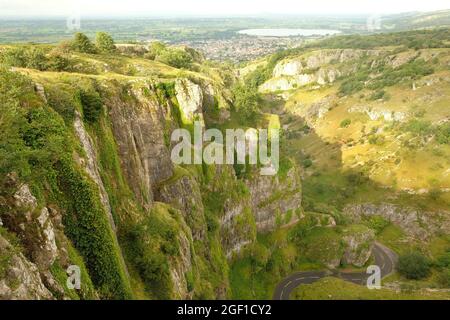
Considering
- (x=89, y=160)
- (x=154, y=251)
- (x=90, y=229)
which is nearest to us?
(x=90, y=229)

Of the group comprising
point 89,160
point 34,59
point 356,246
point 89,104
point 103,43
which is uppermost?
point 103,43

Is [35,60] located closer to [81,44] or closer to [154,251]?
[81,44]

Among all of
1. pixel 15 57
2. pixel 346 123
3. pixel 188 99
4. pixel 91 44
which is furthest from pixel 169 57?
pixel 346 123

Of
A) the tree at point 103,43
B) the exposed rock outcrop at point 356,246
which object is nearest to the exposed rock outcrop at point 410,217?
the exposed rock outcrop at point 356,246

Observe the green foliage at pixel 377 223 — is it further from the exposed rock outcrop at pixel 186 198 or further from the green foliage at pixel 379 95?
the green foliage at pixel 379 95

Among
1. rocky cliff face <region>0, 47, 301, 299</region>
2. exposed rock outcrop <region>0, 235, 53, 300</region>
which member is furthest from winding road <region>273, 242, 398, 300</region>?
exposed rock outcrop <region>0, 235, 53, 300</region>

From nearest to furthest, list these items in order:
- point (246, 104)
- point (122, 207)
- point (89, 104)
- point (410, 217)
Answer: point (89, 104) < point (122, 207) < point (246, 104) < point (410, 217)

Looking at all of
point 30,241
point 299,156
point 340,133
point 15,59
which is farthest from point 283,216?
point 340,133
